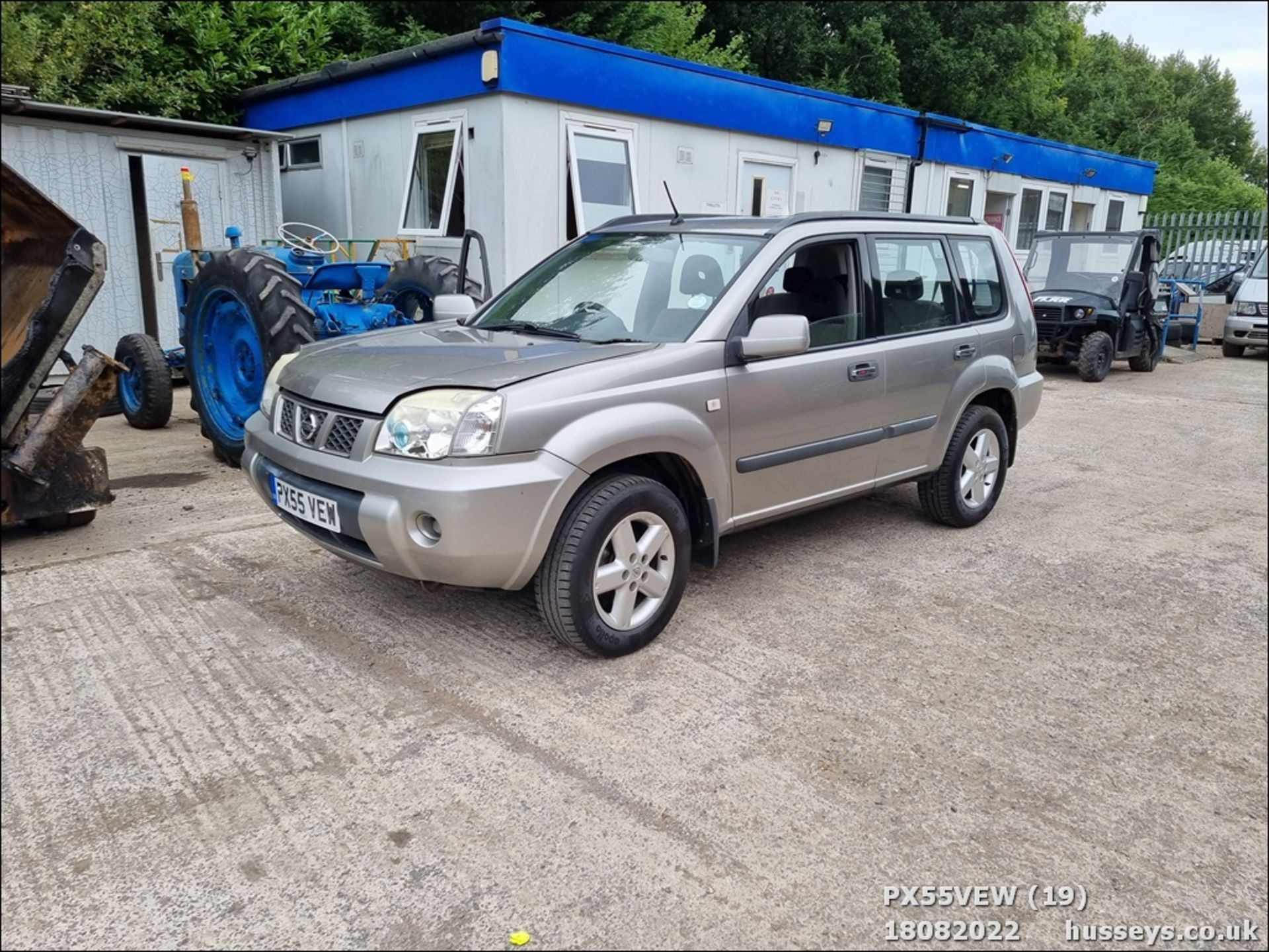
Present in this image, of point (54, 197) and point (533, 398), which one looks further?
point (54, 197)

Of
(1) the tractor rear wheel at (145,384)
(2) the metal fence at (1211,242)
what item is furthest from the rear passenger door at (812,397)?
(2) the metal fence at (1211,242)

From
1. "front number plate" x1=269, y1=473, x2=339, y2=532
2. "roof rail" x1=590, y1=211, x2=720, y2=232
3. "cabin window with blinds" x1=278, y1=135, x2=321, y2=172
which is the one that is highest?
"cabin window with blinds" x1=278, y1=135, x2=321, y2=172

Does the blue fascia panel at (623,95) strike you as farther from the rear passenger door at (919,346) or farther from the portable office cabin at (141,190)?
the rear passenger door at (919,346)

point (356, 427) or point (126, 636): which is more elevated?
point (356, 427)

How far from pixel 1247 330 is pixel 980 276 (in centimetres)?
1200

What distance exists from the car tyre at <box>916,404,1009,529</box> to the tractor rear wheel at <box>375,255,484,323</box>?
359 centimetres

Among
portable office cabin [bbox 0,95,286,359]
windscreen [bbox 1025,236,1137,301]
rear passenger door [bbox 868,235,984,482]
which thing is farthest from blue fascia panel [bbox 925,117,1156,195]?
rear passenger door [bbox 868,235,984,482]

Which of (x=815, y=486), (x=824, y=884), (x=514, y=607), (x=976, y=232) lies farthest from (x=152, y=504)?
(x=976, y=232)

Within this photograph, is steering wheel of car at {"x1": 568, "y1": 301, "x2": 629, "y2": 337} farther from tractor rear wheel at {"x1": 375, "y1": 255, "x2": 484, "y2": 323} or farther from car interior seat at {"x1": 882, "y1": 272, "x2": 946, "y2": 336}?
tractor rear wheel at {"x1": 375, "y1": 255, "x2": 484, "y2": 323}

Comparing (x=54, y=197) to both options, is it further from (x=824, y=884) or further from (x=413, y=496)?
(x=824, y=884)

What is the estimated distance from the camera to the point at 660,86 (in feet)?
35.2

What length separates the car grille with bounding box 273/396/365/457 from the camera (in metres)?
3.56

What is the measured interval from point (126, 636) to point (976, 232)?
4868mm

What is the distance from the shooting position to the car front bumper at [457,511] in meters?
3.24
